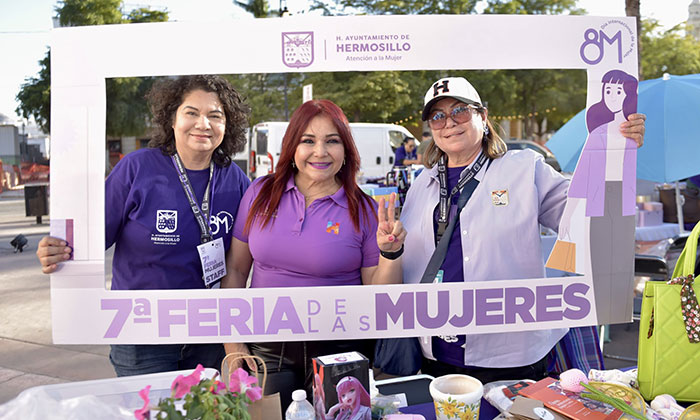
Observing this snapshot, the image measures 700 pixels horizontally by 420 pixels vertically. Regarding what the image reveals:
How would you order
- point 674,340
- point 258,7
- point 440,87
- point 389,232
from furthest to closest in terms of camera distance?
1. point 258,7
2. point 440,87
3. point 389,232
4. point 674,340

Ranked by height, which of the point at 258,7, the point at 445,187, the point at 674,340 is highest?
the point at 258,7

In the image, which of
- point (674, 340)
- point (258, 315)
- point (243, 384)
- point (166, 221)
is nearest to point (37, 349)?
point (166, 221)

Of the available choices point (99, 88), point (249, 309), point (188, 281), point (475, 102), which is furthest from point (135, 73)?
point (475, 102)

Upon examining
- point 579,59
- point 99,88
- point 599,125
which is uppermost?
point 579,59

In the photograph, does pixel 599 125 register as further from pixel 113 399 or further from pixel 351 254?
pixel 113 399

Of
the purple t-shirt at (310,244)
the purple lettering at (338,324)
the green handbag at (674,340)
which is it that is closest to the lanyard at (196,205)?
the purple t-shirt at (310,244)

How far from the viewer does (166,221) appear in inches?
71.1

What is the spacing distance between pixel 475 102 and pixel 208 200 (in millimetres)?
1059

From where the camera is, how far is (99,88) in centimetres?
173

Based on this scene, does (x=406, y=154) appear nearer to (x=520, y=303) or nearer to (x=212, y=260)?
(x=520, y=303)

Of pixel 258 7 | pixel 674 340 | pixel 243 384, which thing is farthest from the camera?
pixel 258 7

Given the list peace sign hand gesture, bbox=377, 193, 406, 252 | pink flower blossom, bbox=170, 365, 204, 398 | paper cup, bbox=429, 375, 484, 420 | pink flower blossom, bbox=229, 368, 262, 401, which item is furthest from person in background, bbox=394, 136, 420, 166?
pink flower blossom, bbox=170, 365, 204, 398

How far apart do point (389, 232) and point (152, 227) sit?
86 centimetres

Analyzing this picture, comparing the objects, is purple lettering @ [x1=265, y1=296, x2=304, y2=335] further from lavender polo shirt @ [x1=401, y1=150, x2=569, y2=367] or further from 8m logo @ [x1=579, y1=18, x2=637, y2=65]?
8m logo @ [x1=579, y1=18, x2=637, y2=65]
